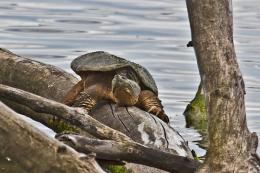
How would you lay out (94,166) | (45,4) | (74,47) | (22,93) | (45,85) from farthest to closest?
(45,4)
(74,47)
(45,85)
(22,93)
(94,166)

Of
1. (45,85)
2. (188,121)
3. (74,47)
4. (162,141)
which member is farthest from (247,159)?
(74,47)

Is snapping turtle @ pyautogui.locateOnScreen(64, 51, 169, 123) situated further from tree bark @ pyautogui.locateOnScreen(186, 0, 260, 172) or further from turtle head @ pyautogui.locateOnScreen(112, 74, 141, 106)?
tree bark @ pyautogui.locateOnScreen(186, 0, 260, 172)

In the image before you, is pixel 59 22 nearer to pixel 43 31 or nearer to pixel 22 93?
pixel 43 31

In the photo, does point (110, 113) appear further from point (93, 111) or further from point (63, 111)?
point (63, 111)

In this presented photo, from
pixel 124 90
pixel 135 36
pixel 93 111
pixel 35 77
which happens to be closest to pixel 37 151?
pixel 124 90

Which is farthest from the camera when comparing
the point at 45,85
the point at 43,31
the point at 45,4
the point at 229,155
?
the point at 45,4

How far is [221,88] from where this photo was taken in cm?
601

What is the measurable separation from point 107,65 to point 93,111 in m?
0.31

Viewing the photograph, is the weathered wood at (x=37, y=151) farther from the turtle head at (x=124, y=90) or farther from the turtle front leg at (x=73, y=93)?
the turtle front leg at (x=73, y=93)

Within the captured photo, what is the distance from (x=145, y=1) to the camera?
17375 mm

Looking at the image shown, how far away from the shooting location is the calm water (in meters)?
12.2

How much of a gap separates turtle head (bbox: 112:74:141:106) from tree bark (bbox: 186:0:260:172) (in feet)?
4.15

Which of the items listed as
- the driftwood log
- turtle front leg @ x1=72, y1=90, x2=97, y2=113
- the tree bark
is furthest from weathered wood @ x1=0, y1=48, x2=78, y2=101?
the tree bark

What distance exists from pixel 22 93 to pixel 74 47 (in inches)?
279
